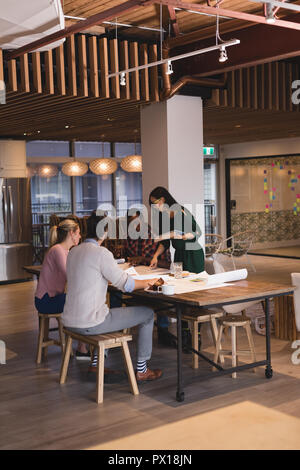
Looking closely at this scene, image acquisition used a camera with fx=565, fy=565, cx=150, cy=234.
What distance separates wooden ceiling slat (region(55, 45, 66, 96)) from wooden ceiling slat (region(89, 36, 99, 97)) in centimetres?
34

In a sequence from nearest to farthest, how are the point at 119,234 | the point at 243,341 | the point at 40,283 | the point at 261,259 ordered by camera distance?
1. the point at 40,283
2. the point at 243,341
3. the point at 119,234
4. the point at 261,259

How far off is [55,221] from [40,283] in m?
6.19

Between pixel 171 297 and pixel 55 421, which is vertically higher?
pixel 171 297

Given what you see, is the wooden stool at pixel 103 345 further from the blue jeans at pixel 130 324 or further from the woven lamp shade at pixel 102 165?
the woven lamp shade at pixel 102 165

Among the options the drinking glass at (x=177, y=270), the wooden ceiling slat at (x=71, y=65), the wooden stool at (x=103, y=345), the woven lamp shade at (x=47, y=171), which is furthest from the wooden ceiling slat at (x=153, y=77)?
the woven lamp shade at (x=47, y=171)

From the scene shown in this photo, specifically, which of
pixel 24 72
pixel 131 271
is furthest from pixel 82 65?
pixel 131 271

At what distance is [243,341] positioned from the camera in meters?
5.84

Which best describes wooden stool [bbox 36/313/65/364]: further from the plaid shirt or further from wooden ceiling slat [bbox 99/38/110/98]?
wooden ceiling slat [bbox 99/38/110/98]

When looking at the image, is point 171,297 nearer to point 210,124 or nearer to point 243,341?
point 243,341

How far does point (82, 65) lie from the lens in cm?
595

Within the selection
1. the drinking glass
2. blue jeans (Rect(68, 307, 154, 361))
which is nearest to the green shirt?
the drinking glass

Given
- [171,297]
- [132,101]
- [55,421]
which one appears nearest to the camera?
[55,421]

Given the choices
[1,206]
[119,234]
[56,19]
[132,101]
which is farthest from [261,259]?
[56,19]

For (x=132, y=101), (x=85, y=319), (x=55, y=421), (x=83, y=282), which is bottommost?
(x=55, y=421)
